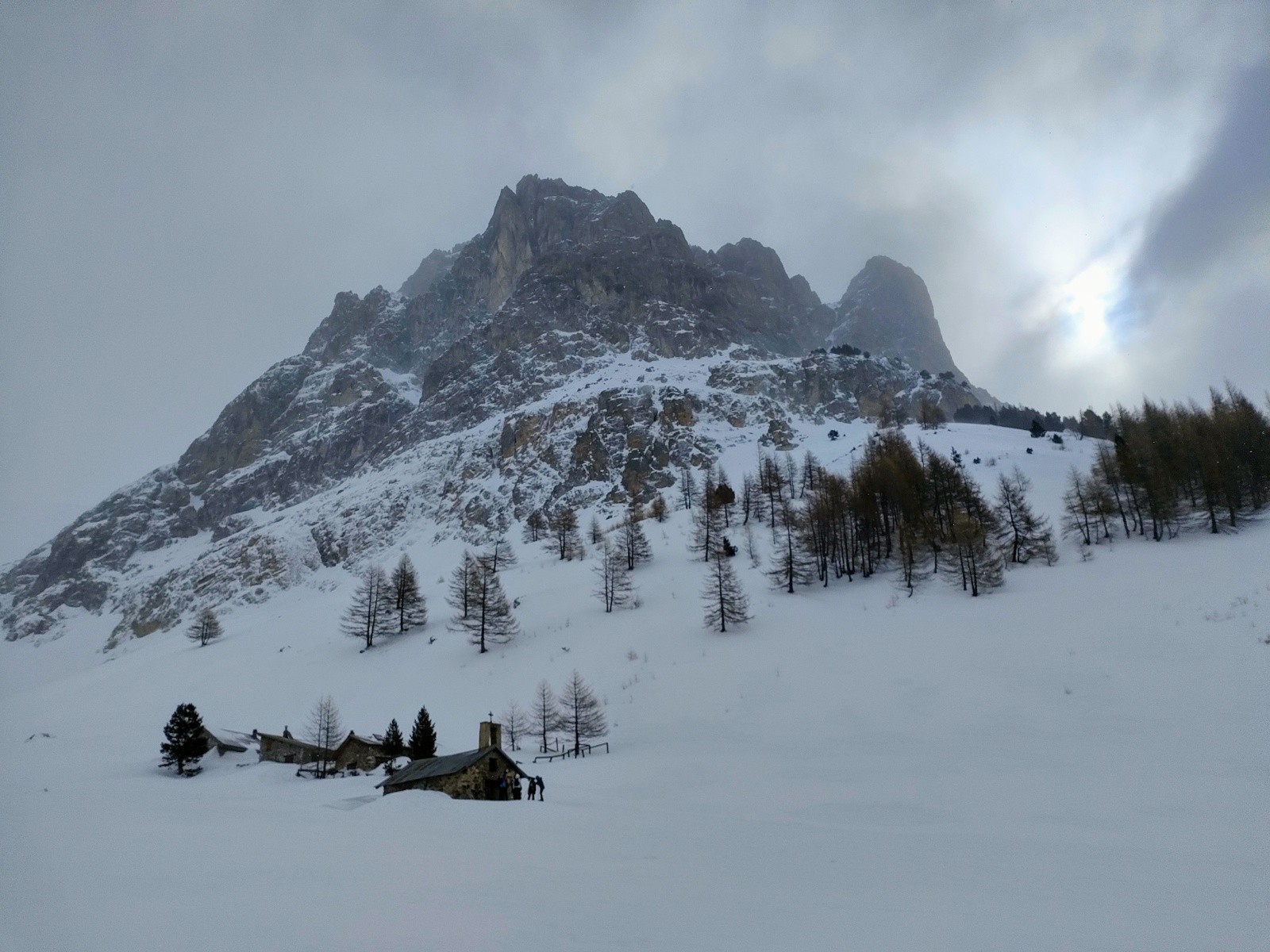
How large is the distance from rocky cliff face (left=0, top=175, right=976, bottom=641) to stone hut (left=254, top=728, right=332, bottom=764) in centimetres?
6238

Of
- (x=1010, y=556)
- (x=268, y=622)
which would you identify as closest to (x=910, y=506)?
(x=1010, y=556)

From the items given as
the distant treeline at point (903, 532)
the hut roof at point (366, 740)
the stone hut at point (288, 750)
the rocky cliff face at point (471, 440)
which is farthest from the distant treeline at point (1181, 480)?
the rocky cliff face at point (471, 440)

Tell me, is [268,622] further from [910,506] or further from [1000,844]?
[1000,844]

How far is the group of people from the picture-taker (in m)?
22.4

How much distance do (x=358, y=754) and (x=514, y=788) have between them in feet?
45.6

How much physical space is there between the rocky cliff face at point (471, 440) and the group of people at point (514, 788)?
7652 cm

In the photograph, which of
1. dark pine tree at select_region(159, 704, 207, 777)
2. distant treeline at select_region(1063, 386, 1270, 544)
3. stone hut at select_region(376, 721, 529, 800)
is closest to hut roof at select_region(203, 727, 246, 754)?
dark pine tree at select_region(159, 704, 207, 777)

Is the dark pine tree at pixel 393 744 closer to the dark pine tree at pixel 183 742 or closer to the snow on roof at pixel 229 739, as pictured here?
the dark pine tree at pixel 183 742

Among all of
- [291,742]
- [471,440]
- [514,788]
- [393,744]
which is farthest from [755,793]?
[471,440]

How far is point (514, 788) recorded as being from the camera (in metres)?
24.3

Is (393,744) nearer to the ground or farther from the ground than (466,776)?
farther from the ground

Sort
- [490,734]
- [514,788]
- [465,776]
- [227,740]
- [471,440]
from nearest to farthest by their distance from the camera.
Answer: [465,776]
[514,788]
[490,734]
[227,740]
[471,440]

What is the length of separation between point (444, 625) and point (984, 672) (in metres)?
39.7

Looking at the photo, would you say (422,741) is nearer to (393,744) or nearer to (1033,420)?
(393,744)
